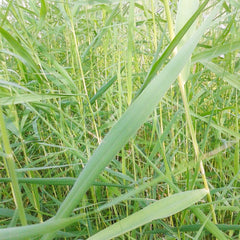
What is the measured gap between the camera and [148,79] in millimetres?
438

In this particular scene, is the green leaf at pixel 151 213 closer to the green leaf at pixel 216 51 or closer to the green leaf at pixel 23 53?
the green leaf at pixel 216 51

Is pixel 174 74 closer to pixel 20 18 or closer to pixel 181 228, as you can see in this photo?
pixel 181 228

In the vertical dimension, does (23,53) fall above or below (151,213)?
above

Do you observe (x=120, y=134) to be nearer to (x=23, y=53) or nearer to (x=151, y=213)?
(x=151, y=213)

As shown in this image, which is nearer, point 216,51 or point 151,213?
point 151,213

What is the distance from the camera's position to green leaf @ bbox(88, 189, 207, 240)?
388mm

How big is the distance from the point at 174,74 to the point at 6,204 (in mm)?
704

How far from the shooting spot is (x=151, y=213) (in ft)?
1.37

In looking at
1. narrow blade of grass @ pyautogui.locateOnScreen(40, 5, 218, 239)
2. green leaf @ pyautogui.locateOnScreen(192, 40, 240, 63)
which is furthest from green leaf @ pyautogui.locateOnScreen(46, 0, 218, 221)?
green leaf @ pyautogui.locateOnScreen(192, 40, 240, 63)

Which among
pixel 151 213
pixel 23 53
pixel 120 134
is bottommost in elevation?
pixel 151 213

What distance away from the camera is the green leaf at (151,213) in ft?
1.27

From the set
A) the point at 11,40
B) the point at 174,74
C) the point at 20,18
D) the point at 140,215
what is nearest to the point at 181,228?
the point at 140,215

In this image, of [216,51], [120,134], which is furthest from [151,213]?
[216,51]

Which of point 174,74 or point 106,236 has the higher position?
point 174,74
